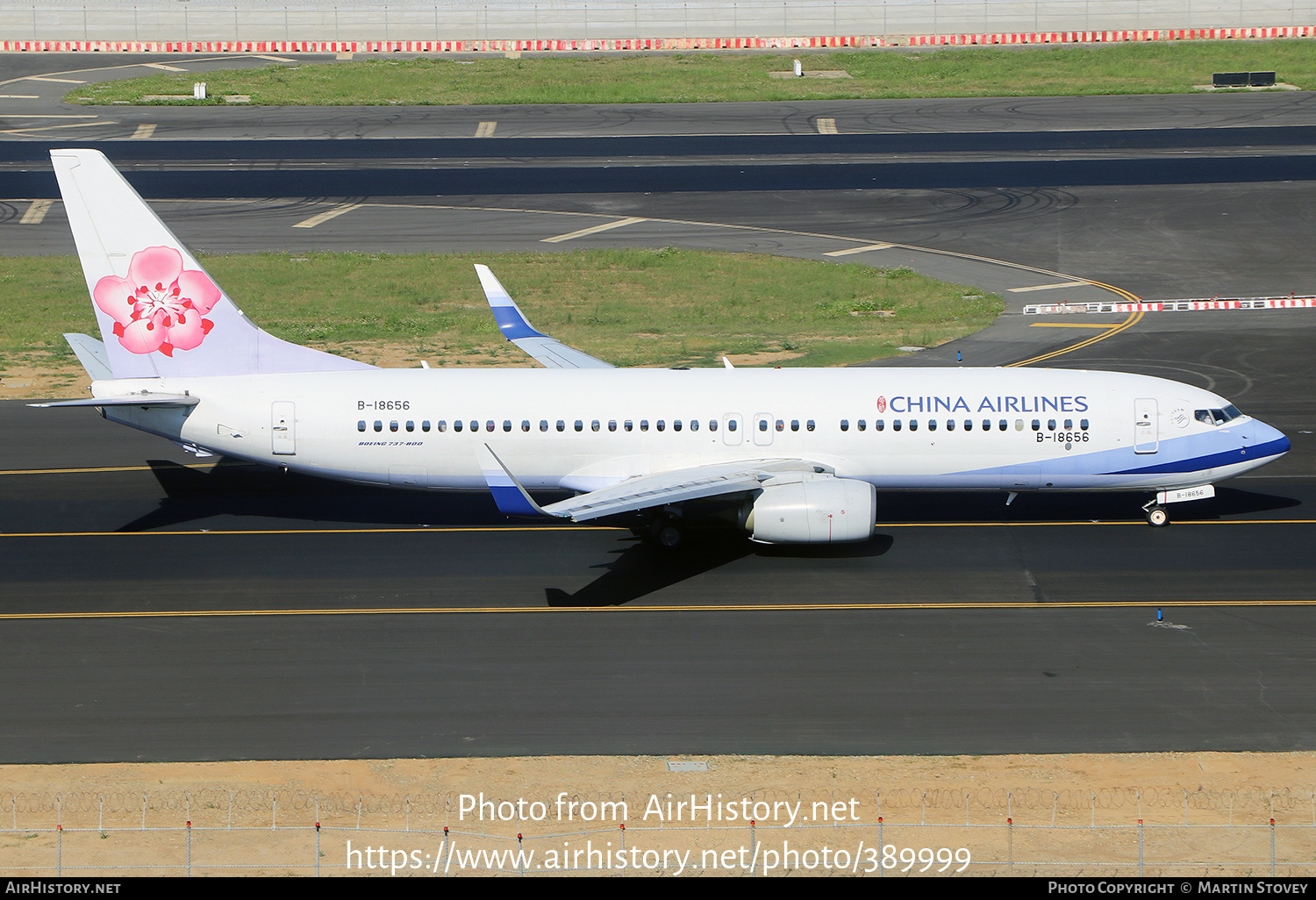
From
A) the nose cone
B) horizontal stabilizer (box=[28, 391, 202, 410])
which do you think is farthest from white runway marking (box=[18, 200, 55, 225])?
the nose cone

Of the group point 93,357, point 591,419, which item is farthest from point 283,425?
point 591,419

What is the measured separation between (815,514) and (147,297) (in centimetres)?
1806

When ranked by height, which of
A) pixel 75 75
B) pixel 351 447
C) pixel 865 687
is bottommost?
pixel 865 687

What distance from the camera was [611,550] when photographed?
114ft

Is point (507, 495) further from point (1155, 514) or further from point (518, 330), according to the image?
point (1155, 514)

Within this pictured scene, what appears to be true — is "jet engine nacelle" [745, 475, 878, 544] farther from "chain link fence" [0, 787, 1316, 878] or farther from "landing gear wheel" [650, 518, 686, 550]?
"chain link fence" [0, 787, 1316, 878]

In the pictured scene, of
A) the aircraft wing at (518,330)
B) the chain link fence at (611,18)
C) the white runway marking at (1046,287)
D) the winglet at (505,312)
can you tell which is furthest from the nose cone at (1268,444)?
the chain link fence at (611,18)

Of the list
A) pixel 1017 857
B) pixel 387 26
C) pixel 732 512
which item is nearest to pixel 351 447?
pixel 732 512

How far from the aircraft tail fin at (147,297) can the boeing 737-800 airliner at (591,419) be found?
0.05 m

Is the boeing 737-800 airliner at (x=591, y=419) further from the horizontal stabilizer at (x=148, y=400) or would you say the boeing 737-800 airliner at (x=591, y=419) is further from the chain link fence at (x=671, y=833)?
the chain link fence at (x=671, y=833)

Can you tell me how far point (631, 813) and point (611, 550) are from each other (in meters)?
13.3

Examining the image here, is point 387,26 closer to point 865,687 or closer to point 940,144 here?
point 940,144

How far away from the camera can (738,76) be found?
106438 mm
